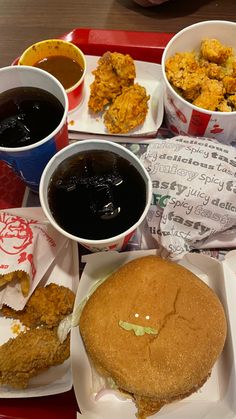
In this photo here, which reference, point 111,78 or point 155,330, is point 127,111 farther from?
point 155,330

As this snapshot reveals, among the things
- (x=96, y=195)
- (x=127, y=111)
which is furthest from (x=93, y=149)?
(x=127, y=111)

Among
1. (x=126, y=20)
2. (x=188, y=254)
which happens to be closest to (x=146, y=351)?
(x=188, y=254)

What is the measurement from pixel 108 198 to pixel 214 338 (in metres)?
0.40

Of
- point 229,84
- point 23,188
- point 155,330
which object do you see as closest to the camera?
point 155,330

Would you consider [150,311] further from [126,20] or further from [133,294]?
Answer: [126,20]

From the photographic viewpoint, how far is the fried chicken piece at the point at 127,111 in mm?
1144

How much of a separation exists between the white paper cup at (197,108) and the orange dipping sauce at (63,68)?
0.92 ft

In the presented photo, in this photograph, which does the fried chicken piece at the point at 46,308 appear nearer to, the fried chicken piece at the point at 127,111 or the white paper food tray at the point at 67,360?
the white paper food tray at the point at 67,360

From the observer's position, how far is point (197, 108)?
1016mm

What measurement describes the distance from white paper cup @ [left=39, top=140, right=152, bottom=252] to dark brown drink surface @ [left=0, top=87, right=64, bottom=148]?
0.09 metres

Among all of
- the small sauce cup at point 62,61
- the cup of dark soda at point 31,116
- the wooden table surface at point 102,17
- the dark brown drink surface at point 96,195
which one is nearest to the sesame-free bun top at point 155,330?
the dark brown drink surface at point 96,195

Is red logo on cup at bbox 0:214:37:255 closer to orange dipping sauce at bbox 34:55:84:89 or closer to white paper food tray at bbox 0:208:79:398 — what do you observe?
white paper food tray at bbox 0:208:79:398

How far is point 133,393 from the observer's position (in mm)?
895

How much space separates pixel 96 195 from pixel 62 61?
57cm
